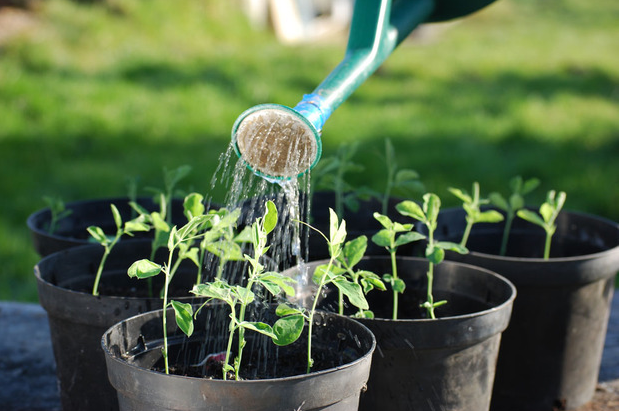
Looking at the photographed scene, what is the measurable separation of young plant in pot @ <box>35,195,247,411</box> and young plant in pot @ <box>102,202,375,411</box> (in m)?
0.15

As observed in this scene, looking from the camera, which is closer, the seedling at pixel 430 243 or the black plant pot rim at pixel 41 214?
the seedling at pixel 430 243

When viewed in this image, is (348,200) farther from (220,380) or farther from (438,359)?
(220,380)

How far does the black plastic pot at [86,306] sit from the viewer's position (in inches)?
67.1

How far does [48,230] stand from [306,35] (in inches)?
247

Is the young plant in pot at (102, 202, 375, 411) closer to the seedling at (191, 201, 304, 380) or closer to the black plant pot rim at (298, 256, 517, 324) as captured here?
the seedling at (191, 201, 304, 380)

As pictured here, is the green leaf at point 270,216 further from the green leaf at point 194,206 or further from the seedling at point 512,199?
the seedling at point 512,199

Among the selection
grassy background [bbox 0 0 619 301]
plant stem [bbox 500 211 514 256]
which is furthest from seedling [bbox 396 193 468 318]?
grassy background [bbox 0 0 619 301]

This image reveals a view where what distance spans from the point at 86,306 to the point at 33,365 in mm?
908

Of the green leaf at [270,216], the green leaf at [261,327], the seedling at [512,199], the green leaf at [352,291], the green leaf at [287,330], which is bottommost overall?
the seedling at [512,199]

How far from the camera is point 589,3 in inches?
508

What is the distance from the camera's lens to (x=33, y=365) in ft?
8.08

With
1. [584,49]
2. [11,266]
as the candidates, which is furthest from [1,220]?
[584,49]

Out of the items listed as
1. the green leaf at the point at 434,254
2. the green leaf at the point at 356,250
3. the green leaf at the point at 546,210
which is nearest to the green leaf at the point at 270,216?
the green leaf at the point at 356,250

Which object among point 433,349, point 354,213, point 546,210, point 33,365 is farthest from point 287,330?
point 33,365
